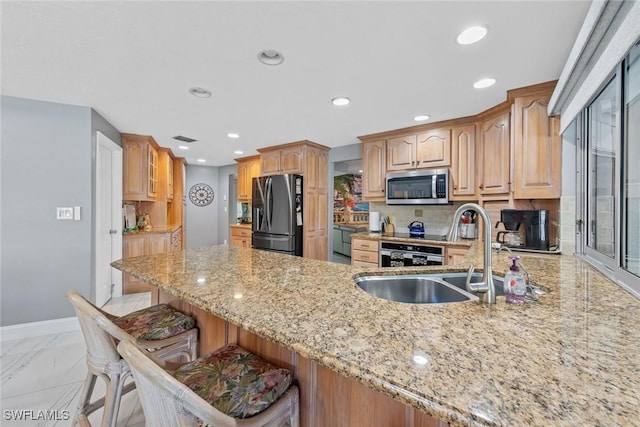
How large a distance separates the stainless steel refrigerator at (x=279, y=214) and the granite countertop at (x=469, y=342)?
2.70 m

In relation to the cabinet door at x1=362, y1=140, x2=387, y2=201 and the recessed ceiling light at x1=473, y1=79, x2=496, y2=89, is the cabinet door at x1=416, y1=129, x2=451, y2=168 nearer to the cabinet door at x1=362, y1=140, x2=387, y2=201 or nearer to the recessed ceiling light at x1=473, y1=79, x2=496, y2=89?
the cabinet door at x1=362, y1=140, x2=387, y2=201

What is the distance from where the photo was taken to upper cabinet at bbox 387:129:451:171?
3125 millimetres

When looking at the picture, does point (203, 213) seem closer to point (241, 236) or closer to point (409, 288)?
point (241, 236)

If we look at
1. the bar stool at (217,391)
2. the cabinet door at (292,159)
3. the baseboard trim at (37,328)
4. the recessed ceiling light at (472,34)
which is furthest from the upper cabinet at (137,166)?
the recessed ceiling light at (472,34)

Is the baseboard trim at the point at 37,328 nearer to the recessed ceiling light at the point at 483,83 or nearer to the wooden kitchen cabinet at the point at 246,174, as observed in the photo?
the wooden kitchen cabinet at the point at 246,174

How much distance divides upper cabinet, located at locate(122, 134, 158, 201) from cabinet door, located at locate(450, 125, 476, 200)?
407cm

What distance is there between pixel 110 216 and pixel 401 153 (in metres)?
3.87

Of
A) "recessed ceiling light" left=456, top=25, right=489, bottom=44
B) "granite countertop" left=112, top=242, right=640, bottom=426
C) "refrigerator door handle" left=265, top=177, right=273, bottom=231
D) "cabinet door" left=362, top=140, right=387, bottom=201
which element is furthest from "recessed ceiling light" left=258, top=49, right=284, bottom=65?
"refrigerator door handle" left=265, top=177, right=273, bottom=231

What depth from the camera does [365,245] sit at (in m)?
3.49

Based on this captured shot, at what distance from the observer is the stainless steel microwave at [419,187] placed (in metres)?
3.09

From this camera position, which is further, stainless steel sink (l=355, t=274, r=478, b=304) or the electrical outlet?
the electrical outlet

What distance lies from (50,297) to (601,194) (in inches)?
180

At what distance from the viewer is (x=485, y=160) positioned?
2777 mm

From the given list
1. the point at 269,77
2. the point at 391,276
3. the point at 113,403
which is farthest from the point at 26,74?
the point at 391,276
